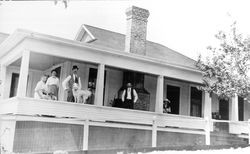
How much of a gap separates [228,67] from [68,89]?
592 centimetres

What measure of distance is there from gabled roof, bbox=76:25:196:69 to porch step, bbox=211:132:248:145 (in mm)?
3984

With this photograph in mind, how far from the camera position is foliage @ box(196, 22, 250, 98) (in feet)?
40.4

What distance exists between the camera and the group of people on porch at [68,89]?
1038 cm

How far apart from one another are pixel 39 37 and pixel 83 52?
1.60 m

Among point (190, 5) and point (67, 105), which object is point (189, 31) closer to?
point (190, 5)

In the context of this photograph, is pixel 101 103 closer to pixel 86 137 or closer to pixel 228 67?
pixel 86 137

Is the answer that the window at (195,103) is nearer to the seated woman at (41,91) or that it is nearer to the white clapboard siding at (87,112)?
the white clapboard siding at (87,112)

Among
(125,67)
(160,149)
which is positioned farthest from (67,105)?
(160,149)

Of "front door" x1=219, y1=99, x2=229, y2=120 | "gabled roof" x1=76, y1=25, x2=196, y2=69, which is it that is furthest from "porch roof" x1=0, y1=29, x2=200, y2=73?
"front door" x1=219, y1=99, x2=229, y2=120

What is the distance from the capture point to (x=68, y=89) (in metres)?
→ 10.8

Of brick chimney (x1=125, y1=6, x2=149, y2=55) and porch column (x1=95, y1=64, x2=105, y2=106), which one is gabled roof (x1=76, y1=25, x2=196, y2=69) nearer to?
brick chimney (x1=125, y1=6, x2=149, y2=55)

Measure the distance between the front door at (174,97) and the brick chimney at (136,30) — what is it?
2282mm

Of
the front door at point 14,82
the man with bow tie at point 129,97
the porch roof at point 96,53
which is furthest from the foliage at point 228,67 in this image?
the front door at point 14,82

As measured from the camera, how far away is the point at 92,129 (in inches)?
400
